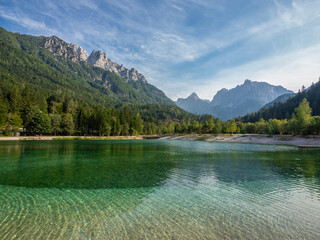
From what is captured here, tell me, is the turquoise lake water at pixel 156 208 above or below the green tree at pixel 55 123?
below

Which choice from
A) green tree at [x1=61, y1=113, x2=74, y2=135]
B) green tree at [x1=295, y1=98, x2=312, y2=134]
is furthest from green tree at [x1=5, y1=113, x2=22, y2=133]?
green tree at [x1=295, y1=98, x2=312, y2=134]

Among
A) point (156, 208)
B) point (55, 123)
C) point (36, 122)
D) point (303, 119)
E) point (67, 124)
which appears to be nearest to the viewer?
point (156, 208)

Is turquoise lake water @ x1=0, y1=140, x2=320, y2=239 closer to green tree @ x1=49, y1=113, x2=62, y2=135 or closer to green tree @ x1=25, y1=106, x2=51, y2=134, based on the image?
green tree @ x1=25, y1=106, x2=51, y2=134

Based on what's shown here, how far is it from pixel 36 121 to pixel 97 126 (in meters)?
34.2

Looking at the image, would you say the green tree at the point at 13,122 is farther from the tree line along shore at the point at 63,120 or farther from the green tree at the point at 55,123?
the green tree at the point at 55,123

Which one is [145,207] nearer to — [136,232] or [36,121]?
[136,232]

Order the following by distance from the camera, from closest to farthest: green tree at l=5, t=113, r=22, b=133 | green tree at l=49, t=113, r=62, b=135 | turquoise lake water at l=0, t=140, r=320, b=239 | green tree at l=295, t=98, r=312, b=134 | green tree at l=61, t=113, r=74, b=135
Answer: turquoise lake water at l=0, t=140, r=320, b=239 < green tree at l=5, t=113, r=22, b=133 < green tree at l=295, t=98, r=312, b=134 < green tree at l=49, t=113, r=62, b=135 < green tree at l=61, t=113, r=74, b=135

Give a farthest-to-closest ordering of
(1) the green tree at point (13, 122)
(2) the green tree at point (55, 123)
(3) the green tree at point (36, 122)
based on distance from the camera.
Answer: (2) the green tree at point (55, 123) → (3) the green tree at point (36, 122) → (1) the green tree at point (13, 122)

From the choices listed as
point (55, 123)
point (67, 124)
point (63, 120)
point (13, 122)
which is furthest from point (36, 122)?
point (67, 124)

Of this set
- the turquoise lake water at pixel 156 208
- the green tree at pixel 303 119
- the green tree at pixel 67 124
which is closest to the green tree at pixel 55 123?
the green tree at pixel 67 124

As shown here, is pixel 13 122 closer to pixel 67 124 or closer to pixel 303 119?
pixel 67 124

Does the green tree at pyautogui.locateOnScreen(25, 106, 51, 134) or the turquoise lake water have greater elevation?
the green tree at pyautogui.locateOnScreen(25, 106, 51, 134)

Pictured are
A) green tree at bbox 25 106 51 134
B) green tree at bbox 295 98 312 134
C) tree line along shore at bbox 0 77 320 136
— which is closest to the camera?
tree line along shore at bbox 0 77 320 136

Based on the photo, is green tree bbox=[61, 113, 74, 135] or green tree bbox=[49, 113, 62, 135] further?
green tree bbox=[61, 113, 74, 135]
